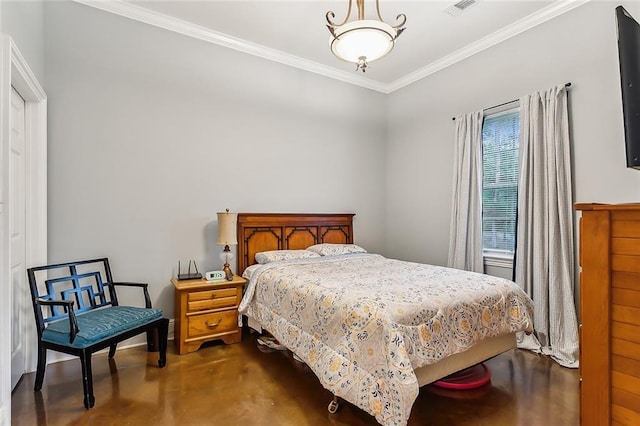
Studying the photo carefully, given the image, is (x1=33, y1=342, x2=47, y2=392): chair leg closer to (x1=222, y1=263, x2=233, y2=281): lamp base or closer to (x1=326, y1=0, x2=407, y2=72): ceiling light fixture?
(x1=222, y1=263, x2=233, y2=281): lamp base

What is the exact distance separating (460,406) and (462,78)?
344 centimetres

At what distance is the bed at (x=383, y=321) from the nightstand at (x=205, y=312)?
17 cm

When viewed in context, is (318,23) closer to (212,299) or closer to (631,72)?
(631,72)

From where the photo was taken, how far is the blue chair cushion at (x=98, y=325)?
6.91ft

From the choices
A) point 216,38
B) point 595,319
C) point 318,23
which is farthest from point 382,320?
point 216,38

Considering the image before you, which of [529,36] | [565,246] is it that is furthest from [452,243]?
[529,36]

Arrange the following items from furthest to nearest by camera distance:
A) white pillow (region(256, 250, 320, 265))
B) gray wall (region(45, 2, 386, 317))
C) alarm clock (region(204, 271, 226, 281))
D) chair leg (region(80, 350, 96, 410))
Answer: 1. white pillow (region(256, 250, 320, 265))
2. alarm clock (region(204, 271, 226, 281))
3. gray wall (region(45, 2, 386, 317))
4. chair leg (region(80, 350, 96, 410))

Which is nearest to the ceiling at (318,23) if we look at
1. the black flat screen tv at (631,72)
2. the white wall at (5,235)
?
the white wall at (5,235)

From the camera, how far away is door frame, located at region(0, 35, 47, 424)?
5.68 ft

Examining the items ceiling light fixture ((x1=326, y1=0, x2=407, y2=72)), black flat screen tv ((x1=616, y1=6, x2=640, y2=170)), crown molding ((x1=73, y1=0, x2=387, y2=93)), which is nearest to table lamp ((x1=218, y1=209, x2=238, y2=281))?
ceiling light fixture ((x1=326, y1=0, x2=407, y2=72))

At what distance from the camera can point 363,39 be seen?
223cm

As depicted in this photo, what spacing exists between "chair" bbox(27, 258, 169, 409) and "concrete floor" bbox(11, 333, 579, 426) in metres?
0.16

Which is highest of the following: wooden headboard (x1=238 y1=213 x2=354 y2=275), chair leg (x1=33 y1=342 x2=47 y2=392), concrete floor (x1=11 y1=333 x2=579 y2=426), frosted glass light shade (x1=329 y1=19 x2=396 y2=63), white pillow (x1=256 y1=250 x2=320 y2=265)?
frosted glass light shade (x1=329 y1=19 x2=396 y2=63)

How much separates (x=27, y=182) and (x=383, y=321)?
285 cm
